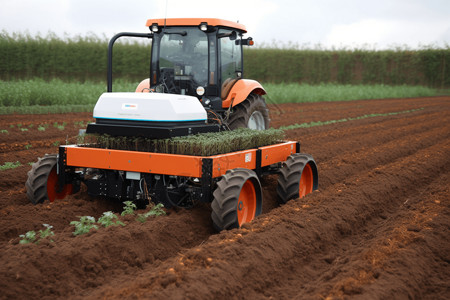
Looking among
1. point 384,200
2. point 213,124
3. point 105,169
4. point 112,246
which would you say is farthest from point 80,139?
point 384,200

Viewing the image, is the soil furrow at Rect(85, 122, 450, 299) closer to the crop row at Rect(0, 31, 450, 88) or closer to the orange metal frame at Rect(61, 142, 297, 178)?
the orange metal frame at Rect(61, 142, 297, 178)

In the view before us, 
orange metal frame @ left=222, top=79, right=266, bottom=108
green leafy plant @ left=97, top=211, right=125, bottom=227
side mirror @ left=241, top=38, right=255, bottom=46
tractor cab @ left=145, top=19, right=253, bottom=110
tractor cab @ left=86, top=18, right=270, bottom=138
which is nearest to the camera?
green leafy plant @ left=97, top=211, right=125, bottom=227

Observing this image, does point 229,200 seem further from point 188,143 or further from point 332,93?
Answer: point 332,93

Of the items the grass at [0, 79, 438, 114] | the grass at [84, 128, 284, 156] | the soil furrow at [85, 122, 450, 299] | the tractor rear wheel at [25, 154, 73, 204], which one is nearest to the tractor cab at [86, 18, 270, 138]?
the grass at [84, 128, 284, 156]

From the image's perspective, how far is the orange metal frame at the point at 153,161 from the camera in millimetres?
5352

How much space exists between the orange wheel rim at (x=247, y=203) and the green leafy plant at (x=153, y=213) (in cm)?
83

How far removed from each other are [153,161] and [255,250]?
1.59m

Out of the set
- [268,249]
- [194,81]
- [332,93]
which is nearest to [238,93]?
[194,81]

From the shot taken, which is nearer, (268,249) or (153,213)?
(268,249)

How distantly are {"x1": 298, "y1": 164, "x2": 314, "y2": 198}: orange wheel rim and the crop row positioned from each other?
21681 millimetres

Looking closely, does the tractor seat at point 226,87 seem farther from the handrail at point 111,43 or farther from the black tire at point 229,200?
the black tire at point 229,200

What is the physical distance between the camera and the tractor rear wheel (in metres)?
6.05

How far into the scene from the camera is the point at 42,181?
19.9ft

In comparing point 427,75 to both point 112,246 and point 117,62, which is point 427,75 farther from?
point 112,246
